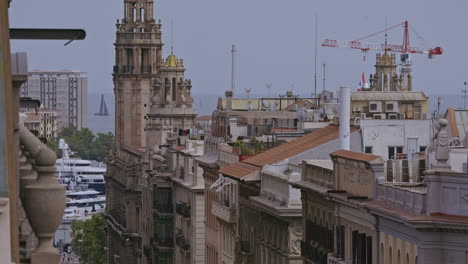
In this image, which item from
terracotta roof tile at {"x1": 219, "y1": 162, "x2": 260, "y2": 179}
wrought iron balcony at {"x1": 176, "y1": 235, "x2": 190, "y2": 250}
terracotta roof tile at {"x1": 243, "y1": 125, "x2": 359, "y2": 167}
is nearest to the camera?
terracotta roof tile at {"x1": 243, "y1": 125, "x2": 359, "y2": 167}

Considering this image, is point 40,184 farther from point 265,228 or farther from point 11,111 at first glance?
point 265,228

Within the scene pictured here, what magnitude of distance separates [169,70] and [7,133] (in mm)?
139872

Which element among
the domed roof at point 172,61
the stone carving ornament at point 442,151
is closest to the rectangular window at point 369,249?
the stone carving ornament at point 442,151

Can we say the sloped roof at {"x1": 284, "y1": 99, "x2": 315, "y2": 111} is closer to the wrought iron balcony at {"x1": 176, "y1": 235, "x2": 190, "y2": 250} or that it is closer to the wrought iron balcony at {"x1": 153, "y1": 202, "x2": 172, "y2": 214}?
the wrought iron balcony at {"x1": 153, "y1": 202, "x2": 172, "y2": 214}

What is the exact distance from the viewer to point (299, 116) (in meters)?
90.3

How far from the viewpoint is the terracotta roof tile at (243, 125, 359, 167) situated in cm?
6869

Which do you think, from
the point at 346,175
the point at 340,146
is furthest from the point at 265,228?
the point at 346,175

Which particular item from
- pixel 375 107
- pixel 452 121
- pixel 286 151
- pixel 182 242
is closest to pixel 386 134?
pixel 452 121

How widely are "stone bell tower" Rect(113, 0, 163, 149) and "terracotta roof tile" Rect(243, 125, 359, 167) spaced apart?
345 ft

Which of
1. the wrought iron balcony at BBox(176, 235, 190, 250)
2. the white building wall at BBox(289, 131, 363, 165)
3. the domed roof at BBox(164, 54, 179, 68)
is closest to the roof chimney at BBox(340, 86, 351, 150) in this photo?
the white building wall at BBox(289, 131, 363, 165)

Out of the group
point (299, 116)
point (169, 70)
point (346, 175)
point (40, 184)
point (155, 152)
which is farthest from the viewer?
point (169, 70)

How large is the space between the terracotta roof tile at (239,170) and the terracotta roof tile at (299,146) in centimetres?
26

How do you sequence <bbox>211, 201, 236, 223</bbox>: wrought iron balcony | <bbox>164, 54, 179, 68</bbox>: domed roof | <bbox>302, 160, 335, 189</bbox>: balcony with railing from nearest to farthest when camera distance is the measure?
1. <bbox>302, 160, 335, 189</bbox>: balcony with railing
2. <bbox>211, 201, 236, 223</bbox>: wrought iron balcony
3. <bbox>164, 54, 179, 68</bbox>: domed roof

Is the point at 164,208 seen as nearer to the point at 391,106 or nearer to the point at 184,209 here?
the point at 184,209
